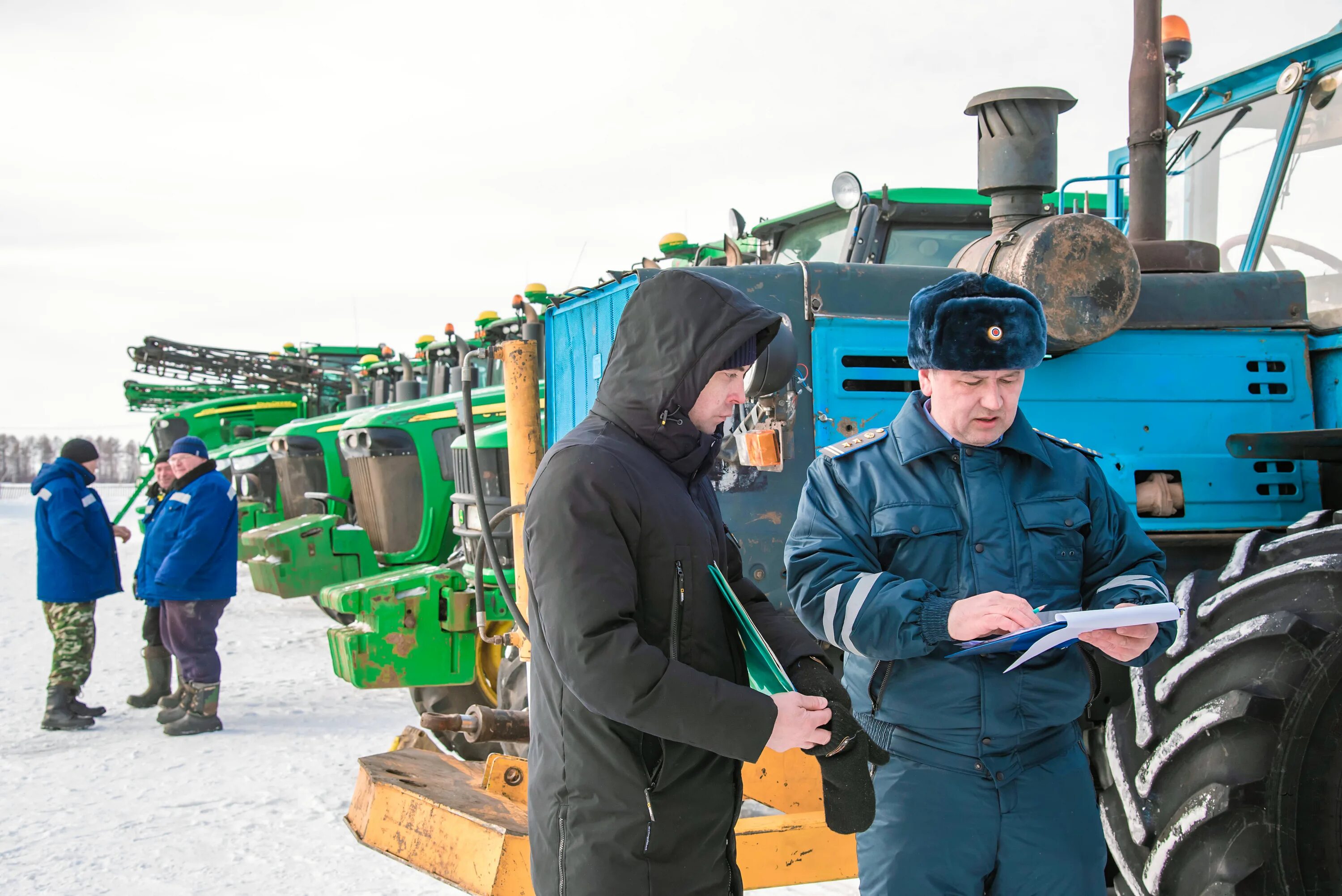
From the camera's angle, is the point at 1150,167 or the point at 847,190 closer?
the point at 1150,167

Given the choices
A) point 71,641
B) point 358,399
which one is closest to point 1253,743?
point 71,641

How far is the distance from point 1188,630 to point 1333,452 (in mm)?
924

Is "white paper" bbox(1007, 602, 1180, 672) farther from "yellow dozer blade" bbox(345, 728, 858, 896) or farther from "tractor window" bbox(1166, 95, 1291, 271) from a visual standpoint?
"tractor window" bbox(1166, 95, 1291, 271)

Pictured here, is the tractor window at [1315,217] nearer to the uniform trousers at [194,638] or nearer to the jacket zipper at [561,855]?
the jacket zipper at [561,855]

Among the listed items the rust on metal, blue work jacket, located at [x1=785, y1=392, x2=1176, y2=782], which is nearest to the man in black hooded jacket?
blue work jacket, located at [x1=785, y1=392, x2=1176, y2=782]

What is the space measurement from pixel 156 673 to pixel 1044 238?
612 centimetres

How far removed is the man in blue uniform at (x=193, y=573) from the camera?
621cm

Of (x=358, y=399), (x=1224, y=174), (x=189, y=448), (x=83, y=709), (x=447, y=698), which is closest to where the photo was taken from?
(x=1224, y=174)

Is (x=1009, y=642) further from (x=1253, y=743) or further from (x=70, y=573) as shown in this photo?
(x=70, y=573)

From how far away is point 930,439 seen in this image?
217cm

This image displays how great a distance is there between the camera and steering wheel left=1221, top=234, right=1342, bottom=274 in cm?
345

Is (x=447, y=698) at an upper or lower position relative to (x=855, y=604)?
lower

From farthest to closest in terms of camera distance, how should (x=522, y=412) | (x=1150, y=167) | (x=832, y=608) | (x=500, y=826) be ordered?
1. (x=522, y=412)
2. (x=1150, y=167)
3. (x=500, y=826)
4. (x=832, y=608)

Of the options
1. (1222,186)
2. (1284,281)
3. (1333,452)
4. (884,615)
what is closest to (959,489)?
(884,615)
